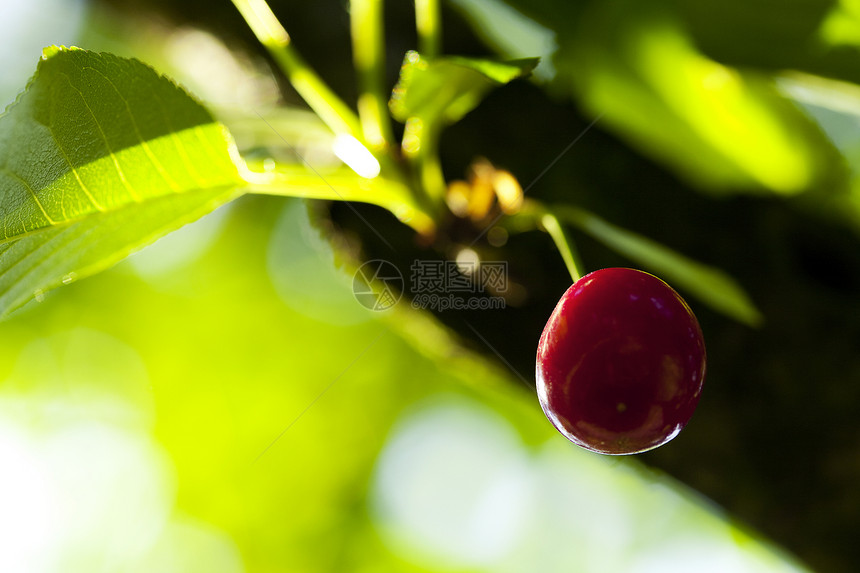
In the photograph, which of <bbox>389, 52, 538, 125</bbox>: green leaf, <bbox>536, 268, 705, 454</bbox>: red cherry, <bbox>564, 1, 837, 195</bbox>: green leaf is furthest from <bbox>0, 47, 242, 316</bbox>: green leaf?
<bbox>564, 1, 837, 195</bbox>: green leaf

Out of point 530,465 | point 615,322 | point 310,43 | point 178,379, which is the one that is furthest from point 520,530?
point 615,322

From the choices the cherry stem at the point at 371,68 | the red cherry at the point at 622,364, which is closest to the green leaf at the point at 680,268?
the red cherry at the point at 622,364

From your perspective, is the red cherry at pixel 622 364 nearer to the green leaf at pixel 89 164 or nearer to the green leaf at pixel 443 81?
the green leaf at pixel 443 81

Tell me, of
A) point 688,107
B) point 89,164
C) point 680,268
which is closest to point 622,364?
point 680,268

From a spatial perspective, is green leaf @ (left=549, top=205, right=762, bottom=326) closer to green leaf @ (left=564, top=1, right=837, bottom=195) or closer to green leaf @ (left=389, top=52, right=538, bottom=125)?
green leaf @ (left=389, top=52, right=538, bottom=125)

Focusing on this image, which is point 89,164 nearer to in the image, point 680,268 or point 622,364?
point 622,364

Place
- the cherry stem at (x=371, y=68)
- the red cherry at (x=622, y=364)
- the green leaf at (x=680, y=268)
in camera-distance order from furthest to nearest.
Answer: the cherry stem at (x=371, y=68) < the green leaf at (x=680, y=268) < the red cherry at (x=622, y=364)
